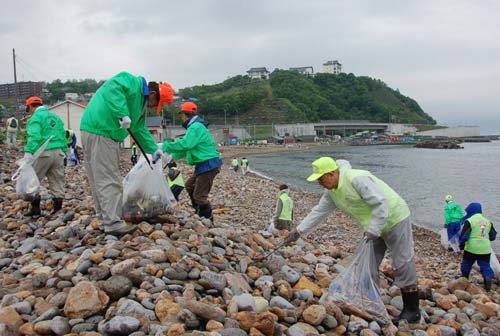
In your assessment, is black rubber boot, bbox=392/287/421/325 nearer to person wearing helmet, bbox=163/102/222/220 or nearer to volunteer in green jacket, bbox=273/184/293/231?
person wearing helmet, bbox=163/102/222/220

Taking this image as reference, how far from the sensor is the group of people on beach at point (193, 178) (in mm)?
3730

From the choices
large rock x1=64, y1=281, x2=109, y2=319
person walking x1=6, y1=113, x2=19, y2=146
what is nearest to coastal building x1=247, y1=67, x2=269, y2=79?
person walking x1=6, y1=113, x2=19, y2=146

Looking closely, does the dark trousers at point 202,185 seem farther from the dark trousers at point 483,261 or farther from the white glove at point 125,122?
the dark trousers at point 483,261

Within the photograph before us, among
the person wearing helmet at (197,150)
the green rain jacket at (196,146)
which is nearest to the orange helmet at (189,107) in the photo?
the person wearing helmet at (197,150)

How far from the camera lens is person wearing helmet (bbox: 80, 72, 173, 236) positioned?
446 cm

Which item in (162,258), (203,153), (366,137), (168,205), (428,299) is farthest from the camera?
(366,137)

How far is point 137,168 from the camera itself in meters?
5.14

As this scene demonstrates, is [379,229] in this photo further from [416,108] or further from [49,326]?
[416,108]

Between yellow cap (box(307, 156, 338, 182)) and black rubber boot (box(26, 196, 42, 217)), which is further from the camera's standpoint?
black rubber boot (box(26, 196, 42, 217))

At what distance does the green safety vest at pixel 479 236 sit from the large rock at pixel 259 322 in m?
5.23

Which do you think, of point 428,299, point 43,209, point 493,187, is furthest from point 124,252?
point 493,187

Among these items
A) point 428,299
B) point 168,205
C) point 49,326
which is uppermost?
point 168,205

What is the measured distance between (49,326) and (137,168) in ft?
8.40

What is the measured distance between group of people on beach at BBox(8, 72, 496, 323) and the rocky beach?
0.39 metres
